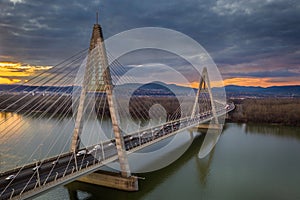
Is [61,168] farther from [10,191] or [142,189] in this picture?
[142,189]

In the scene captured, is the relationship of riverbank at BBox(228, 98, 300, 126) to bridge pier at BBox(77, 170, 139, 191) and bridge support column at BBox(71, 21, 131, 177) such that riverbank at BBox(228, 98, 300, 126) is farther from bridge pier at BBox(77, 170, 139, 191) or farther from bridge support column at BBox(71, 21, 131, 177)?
bridge support column at BBox(71, 21, 131, 177)

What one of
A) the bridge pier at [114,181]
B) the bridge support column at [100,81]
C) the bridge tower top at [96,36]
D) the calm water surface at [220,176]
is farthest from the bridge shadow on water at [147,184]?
the bridge tower top at [96,36]

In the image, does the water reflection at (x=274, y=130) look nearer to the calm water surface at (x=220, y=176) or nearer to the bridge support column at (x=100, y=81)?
the calm water surface at (x=220, y=176)

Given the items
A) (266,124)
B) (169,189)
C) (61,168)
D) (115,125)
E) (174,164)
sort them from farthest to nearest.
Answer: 1. (266,124)
2. (174,164)
3. (169,189)
4. (115,125)
5. (61,168)

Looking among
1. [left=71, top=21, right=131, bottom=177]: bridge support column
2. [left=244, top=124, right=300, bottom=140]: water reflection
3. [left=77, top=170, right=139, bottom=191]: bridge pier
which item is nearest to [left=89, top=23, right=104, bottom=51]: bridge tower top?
[left=71, top=21, right=131, bottom=177]: bridge support column

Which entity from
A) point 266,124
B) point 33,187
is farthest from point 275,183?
point 266,124

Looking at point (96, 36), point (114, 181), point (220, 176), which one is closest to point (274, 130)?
point (220, 176)
